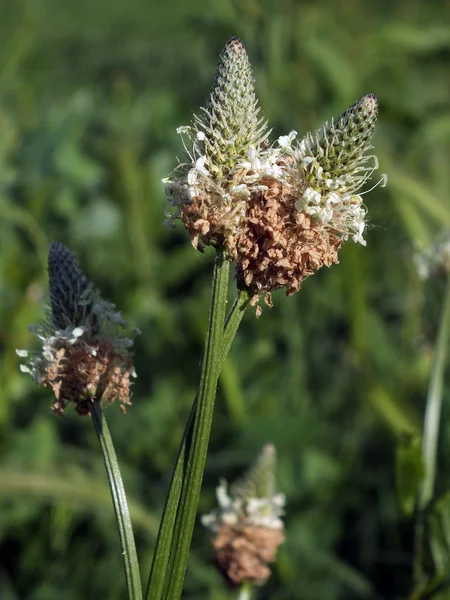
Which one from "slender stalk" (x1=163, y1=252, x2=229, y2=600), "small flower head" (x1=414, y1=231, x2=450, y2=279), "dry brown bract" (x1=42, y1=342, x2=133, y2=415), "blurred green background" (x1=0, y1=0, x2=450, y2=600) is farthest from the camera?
"blurred green background" (x1=0, y1=0, x2=450, y2=600)

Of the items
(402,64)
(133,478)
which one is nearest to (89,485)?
(133,478)

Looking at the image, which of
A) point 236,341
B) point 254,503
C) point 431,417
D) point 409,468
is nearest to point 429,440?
point 431,417

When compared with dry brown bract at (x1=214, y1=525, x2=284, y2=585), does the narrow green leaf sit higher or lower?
higher

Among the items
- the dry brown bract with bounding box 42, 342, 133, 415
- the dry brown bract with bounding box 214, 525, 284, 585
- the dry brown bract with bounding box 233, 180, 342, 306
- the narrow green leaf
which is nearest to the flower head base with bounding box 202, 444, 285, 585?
the dry brown bract with bounding box 214, 525, 284, 585

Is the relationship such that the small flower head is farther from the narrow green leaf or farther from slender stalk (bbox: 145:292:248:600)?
slender stalk (bbox: 145:292:248:600)

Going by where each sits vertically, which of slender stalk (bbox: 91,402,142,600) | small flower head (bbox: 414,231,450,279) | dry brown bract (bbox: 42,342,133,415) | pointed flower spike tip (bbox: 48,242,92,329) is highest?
small flower head (bbox: 414,231,450,279)

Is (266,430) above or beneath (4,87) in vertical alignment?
beneath

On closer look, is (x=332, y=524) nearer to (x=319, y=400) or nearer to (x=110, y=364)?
(x=319, y=400)
